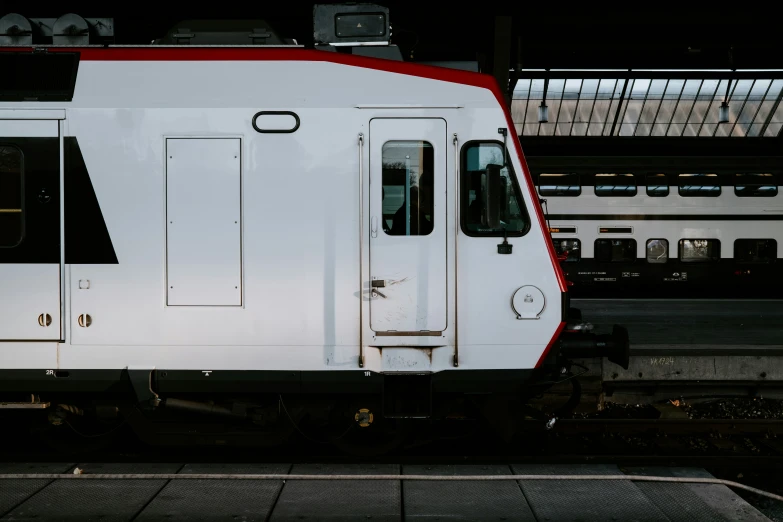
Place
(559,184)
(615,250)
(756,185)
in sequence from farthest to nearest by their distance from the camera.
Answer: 1. (615,250)
2. (756,185)
3. (559,184)

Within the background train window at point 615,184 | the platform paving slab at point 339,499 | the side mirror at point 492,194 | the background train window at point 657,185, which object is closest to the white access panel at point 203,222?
the platform paving slab at point 339,499

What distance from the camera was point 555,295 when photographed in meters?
5.94

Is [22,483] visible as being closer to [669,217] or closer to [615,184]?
[615,184]

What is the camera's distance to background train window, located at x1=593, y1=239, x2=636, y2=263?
699 inches

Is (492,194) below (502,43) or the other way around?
below

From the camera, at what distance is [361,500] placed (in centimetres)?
524

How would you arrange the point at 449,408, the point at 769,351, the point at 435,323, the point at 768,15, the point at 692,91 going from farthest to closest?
1. the point at 692,91
2. the point at 768,15
3. the point at 769,351
4. the point at 449,408
5. the point at 435,323

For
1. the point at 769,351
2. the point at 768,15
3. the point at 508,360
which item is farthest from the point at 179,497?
the point at 768,15

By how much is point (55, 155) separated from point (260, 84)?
6.23 ft

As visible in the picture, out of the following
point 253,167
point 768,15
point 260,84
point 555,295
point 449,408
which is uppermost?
point 768,15

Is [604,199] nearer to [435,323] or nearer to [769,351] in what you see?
[769,351]

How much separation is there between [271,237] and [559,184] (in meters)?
12.6

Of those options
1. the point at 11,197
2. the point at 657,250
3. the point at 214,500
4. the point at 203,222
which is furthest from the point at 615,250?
the point at 11,197

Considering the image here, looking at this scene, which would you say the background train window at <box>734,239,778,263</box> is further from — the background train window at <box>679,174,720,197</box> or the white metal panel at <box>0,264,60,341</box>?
the white metal panel at <box>0,264,60,341</box>
